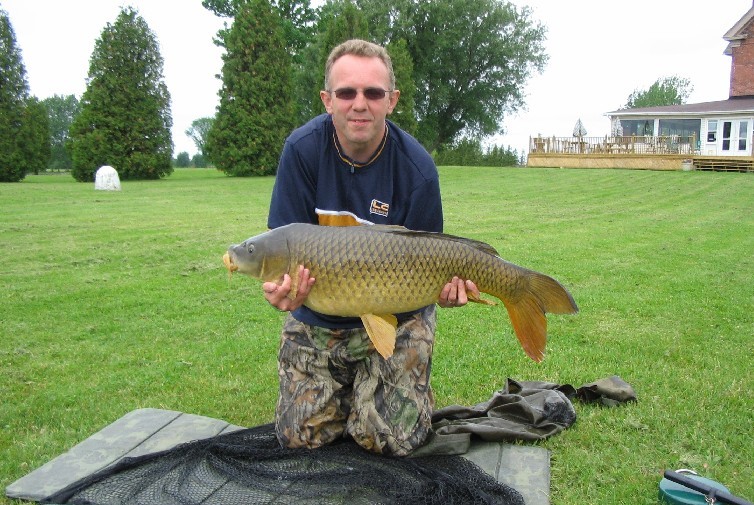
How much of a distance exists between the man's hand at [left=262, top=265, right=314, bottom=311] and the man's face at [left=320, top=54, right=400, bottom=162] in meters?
0.81

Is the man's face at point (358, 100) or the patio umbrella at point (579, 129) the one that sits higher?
the patio umbrella at point (579, 129)

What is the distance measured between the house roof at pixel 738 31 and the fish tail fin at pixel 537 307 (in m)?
39.8

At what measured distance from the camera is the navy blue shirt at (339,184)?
11.7ft

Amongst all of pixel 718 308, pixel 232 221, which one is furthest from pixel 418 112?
pixel 718 308

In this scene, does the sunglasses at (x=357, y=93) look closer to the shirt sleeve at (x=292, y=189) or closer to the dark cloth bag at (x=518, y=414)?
the shirt sleeve at (x=292, y=189)

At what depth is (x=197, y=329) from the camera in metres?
6.01

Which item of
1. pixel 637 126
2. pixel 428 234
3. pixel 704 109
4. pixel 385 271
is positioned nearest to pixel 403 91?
pixel 704 109

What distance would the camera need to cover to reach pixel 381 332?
10.3 feet

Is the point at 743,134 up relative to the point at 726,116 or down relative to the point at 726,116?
down

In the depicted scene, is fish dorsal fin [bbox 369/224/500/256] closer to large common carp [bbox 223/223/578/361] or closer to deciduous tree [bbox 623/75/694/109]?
large common carp [bbox 223/223/578/361]

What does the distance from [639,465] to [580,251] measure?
22.3 feet

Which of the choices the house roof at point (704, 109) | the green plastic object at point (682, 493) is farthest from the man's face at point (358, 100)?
the house roof at point (704, 109)

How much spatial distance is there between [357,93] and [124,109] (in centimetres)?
2536

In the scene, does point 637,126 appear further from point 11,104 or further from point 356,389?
point 356,389
